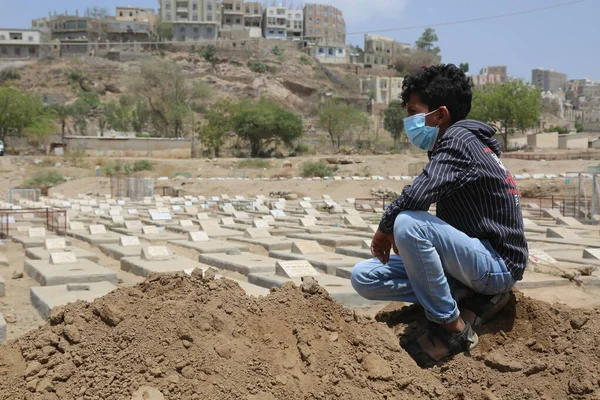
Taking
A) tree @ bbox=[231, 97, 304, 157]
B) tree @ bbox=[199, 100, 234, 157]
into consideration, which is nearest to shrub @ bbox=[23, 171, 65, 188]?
tree @ bbox=[199, 100, 234, 157]

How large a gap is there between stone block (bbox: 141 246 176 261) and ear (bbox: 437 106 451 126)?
5.31 metres

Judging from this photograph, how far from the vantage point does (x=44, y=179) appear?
1184 inches

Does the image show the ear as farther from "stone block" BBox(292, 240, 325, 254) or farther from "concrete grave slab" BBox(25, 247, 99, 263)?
"concrete grave slab" BBox(25, 247, 99, 263)

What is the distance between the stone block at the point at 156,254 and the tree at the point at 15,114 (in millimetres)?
42056

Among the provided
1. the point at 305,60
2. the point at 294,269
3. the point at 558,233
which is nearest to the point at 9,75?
the point at 305,60

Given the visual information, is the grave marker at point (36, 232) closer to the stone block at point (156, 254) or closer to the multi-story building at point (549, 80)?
the stone block at point (156, 254)

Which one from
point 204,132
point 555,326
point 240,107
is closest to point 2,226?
point 555,326

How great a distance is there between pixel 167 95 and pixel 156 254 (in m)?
53.2

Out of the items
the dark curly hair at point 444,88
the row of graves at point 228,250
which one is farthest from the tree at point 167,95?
the dark curly hair at point 444,88

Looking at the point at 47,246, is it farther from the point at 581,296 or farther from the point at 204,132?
the point at 204,132

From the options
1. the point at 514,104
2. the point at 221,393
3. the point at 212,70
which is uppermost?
the point at 212,70

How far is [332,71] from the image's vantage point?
314 feet

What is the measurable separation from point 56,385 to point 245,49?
9163cm

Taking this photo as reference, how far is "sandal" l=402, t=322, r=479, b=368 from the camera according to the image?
3143mm
